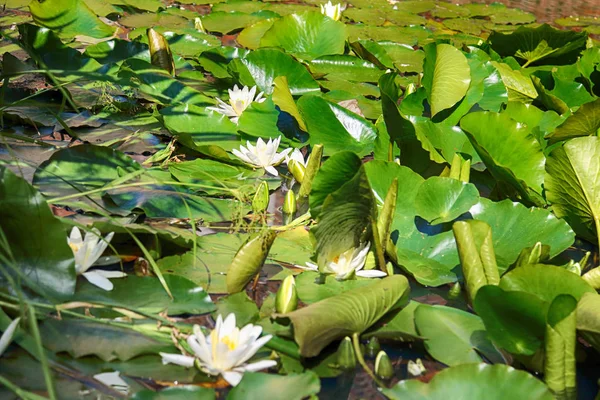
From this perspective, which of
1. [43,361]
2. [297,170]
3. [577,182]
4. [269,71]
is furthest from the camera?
[269,71]

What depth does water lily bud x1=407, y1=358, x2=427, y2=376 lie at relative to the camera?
1258 millimetres

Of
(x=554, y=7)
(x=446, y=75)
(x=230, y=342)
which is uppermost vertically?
(x=446, y=75)

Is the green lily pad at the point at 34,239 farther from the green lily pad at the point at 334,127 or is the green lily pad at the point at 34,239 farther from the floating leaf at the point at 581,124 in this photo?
the floating leaf at the point at 581,124

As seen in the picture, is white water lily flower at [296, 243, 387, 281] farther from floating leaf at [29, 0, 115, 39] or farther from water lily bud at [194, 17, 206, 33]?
water lily bud at [194, 17, 206, 33]

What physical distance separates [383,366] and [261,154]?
0.85 meters

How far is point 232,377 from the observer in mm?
1136

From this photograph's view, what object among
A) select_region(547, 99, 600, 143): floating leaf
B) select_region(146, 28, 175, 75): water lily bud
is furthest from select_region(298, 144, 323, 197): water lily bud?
select_region(146, 28, 175, 75): water lily bud

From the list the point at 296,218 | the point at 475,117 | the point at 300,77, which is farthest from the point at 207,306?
the point at 300,77

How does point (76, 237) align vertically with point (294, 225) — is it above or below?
above

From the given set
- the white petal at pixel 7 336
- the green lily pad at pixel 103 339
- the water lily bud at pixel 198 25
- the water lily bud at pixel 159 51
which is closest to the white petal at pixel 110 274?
the green lily pad at pixel 103 339

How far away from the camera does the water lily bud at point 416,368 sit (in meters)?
1.26

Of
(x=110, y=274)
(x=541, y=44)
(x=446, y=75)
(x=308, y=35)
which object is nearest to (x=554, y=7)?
(x=541, y=44)

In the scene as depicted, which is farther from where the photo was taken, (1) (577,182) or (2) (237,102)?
(2) (237,102)

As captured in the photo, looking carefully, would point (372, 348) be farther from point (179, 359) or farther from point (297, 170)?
point (297, 170)
